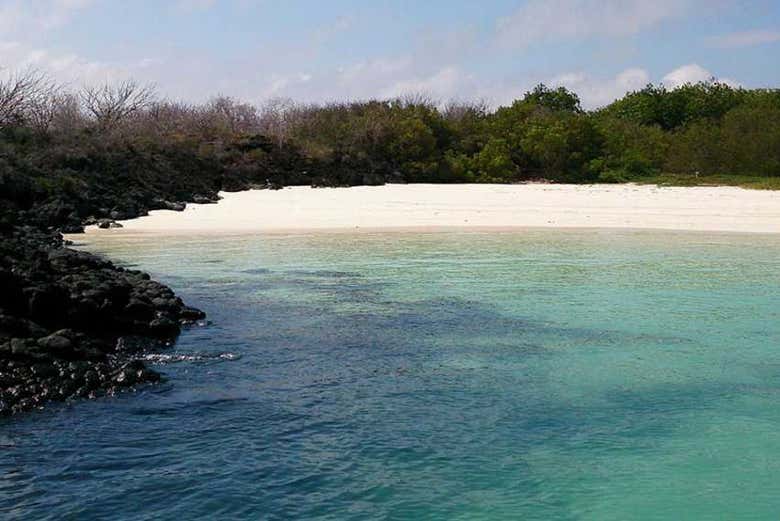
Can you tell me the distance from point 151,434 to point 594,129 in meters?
36.7

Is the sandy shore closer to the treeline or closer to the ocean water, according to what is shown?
the treeline

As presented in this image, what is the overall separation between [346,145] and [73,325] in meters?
30.5

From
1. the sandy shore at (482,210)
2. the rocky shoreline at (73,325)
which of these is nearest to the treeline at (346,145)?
the sandy shore at (482,210)

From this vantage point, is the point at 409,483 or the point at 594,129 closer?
the point at 409,483

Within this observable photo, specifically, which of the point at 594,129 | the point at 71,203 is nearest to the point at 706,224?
the point at 71,203

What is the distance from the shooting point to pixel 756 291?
11.6m

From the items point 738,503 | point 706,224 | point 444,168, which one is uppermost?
point 444,168

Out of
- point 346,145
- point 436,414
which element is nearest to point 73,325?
point 436,414

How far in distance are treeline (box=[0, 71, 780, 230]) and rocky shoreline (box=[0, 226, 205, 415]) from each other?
15.8m

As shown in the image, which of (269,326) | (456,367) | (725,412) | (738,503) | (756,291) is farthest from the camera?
(756,291)

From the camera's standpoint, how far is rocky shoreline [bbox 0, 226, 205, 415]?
22.0 feet

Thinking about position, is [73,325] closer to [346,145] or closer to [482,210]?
[482,210]

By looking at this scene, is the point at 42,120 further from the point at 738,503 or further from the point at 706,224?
the point at 738,503

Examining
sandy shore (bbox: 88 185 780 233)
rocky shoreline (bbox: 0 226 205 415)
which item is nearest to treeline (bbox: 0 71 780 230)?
sandy shore (bbox: 88 185 780 233)
